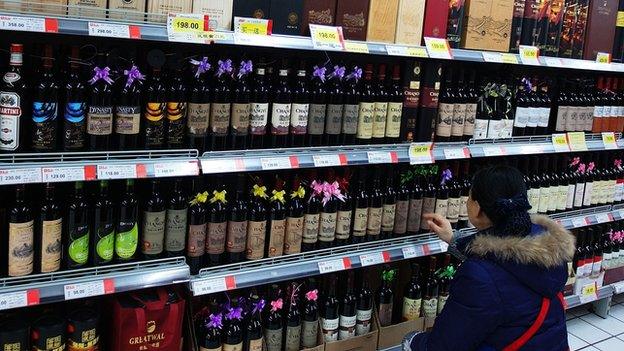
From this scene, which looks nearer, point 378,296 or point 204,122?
point 204,122

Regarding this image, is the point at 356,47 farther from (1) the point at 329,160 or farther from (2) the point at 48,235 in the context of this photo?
(2) the point at 48,235

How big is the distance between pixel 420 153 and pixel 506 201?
1103 mm

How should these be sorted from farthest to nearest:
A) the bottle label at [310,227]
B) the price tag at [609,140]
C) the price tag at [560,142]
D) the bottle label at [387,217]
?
the price tag at [609,140], the price tag at [560,142], the bottle label at [387,217], the bottle label at [310,227]

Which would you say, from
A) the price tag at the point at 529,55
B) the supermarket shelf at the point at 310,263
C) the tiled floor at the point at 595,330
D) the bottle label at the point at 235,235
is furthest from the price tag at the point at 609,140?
the bottle label at the point at 235,235

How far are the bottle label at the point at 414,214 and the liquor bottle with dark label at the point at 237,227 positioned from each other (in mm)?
969

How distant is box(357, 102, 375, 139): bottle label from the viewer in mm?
2908

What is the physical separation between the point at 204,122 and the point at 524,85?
6.51ft

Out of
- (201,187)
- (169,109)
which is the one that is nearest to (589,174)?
(201,187)

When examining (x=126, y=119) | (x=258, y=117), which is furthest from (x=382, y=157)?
(x=126, y=119)

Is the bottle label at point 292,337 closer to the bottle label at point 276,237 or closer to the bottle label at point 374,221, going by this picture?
the bottle label at point 276,237

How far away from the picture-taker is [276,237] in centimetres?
278

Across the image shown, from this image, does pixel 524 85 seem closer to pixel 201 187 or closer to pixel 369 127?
pixel 369 127

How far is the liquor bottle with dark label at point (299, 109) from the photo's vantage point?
107 inches

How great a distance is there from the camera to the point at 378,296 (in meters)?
3.21
